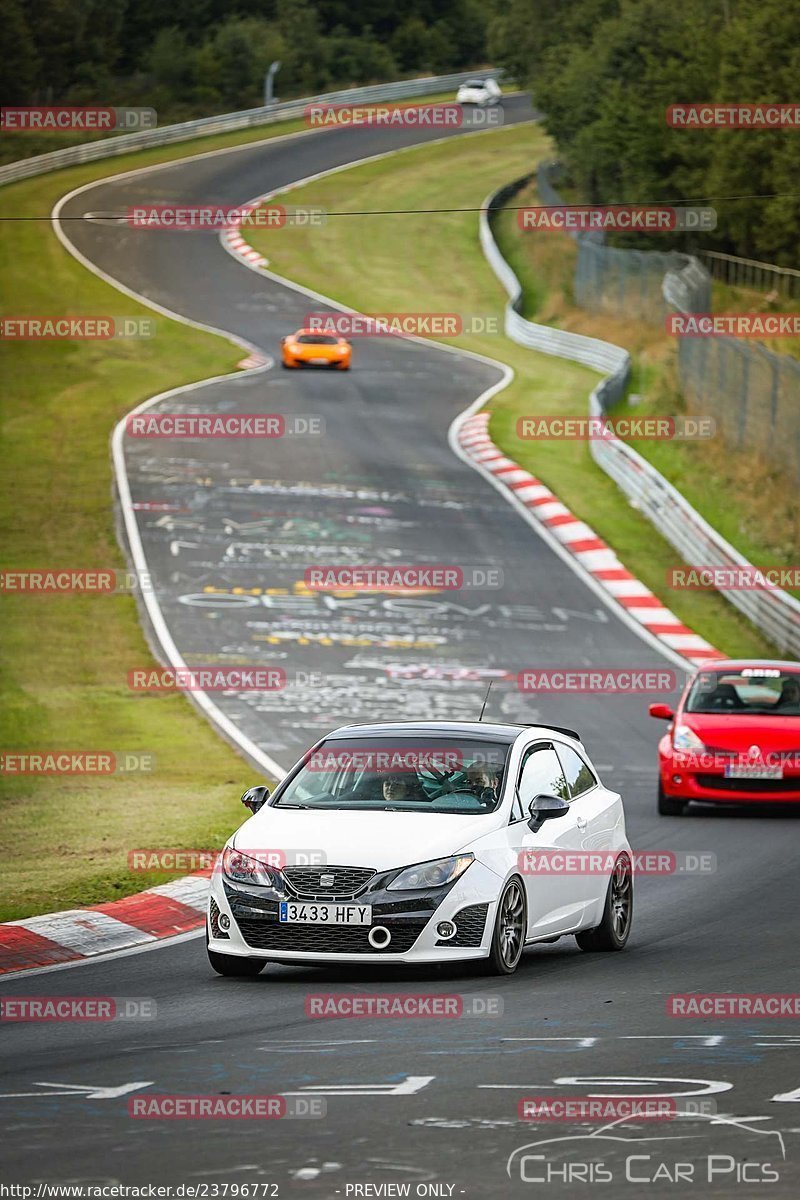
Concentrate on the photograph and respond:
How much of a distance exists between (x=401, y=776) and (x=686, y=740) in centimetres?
794

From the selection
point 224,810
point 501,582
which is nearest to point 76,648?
point 501,582

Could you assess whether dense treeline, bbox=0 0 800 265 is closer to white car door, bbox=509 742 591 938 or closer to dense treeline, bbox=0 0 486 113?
dense treeline, bbox=0 0 486 113

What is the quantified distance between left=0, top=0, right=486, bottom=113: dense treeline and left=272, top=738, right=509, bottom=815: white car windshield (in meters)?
84.7

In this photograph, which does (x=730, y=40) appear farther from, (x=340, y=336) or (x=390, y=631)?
(x=390, y=631)

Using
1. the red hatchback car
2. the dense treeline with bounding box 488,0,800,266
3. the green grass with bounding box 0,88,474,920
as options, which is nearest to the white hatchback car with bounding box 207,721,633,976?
the green grass with bounding box 0,88,474,920

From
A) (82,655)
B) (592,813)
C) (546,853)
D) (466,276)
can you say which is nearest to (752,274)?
(466,276)

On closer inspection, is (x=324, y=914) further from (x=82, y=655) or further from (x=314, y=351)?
(x=314, y=351)

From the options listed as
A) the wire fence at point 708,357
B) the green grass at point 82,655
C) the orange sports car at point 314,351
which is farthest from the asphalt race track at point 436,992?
the orange sports car at point 314,351

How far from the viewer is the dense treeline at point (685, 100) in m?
54.4

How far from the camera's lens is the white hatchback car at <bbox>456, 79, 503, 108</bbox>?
102 meters

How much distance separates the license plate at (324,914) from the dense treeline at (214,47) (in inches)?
3388

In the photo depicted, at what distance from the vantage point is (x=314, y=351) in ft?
172

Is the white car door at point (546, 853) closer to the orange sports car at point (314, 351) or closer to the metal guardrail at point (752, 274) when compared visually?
the metal guardrail at point (752, 274)

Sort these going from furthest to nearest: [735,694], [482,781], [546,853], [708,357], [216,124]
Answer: [216,124]
[708,357]
[735,694]
[482,781]
[546,853]
